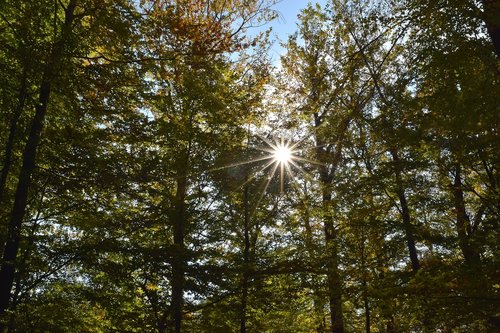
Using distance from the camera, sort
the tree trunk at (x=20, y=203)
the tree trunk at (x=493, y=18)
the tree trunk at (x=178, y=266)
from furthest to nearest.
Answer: the tree trunk at (x=178, y=266), the tree trunk at (x=20, y=203), the tree trunk at (x=493, y=18)

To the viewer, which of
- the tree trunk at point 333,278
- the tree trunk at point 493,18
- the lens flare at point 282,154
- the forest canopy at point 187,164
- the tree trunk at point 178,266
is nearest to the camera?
the tree trunk at point 493,18

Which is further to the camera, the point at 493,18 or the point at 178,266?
the point at 178,266

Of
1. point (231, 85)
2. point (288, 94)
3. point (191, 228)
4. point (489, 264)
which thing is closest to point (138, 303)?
point (191, 228)

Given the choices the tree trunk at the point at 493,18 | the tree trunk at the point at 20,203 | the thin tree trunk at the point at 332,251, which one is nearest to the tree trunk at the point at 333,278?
the thin tree trunk at the point at 332,251

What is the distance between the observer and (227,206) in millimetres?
10688

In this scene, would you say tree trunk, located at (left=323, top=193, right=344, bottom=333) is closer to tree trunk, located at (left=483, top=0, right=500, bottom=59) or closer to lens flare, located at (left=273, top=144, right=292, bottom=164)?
lens flare, located at (left=273, top=144, right=292, bottom=164)

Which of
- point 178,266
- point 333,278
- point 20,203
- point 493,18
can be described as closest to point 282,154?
point 333,278

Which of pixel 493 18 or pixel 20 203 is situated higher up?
pixel 493 18

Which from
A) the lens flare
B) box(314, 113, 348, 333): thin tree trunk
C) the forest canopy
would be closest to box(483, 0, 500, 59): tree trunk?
the forest canopy

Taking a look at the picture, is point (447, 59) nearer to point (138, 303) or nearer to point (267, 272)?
point (267, 272)

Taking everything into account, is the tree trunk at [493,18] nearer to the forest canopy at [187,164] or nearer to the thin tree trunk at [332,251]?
the forest canopy at [187,164]

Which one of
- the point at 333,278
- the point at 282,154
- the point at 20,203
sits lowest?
the point at 333,278

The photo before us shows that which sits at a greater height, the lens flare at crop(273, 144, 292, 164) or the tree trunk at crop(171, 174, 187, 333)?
the lens flare at crop(273, 144, 292, 164)

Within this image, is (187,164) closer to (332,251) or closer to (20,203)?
(20,203)
